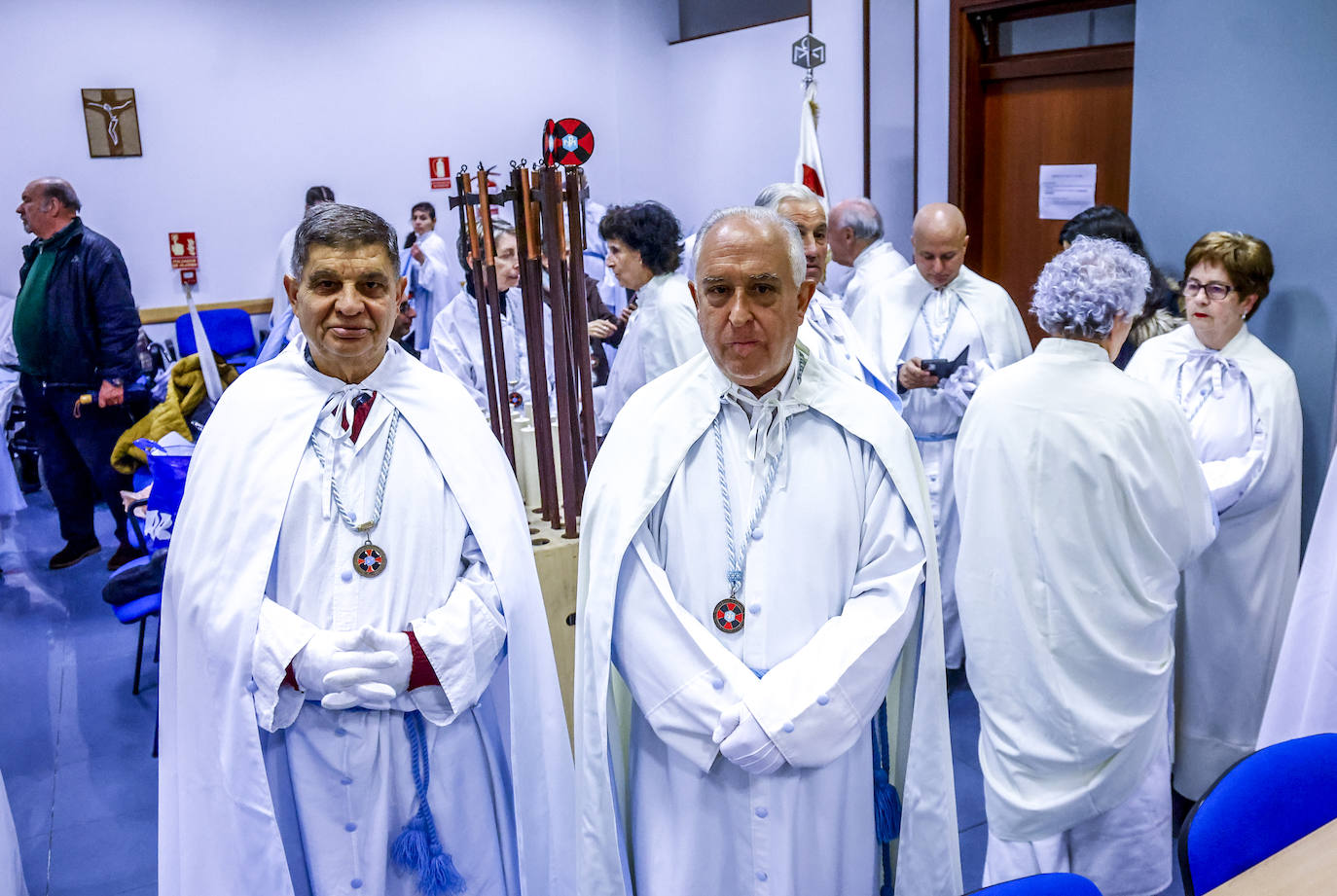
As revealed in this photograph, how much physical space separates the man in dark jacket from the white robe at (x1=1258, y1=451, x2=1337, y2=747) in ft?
17.4

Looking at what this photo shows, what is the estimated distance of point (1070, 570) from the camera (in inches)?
105

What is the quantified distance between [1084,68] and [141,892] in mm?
5140

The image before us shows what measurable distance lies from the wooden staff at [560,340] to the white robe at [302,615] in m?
0.67

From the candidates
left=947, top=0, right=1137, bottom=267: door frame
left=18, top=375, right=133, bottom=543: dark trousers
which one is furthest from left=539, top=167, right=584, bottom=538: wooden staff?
left=18, top=375, right=133, bottom=543: dark trousers

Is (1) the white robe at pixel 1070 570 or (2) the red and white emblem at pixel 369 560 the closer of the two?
(2) the red and white emblem at pixel 369 560

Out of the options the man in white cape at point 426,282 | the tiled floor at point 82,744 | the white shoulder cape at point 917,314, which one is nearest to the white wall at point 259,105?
the man in white cape at point 426,282

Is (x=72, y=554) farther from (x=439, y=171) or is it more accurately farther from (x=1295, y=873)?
(x=1295, y=873)

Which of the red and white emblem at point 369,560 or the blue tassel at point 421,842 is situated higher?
the red and white emblem at point 369,560

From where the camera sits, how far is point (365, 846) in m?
2.21

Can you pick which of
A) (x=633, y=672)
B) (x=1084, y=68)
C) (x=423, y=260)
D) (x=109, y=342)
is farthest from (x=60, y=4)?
(x=633, y=672)

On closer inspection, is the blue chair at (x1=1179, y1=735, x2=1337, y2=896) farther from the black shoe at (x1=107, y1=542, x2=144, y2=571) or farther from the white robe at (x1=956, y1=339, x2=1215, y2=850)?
the black shoe at (x1=107, y1=542, x2=144, y2=571)

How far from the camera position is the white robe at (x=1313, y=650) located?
2.84m

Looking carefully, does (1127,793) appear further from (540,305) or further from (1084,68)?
(1084,68)

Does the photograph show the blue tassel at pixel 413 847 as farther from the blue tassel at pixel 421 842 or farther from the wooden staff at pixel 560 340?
the wooden staff at pixel 560 340
